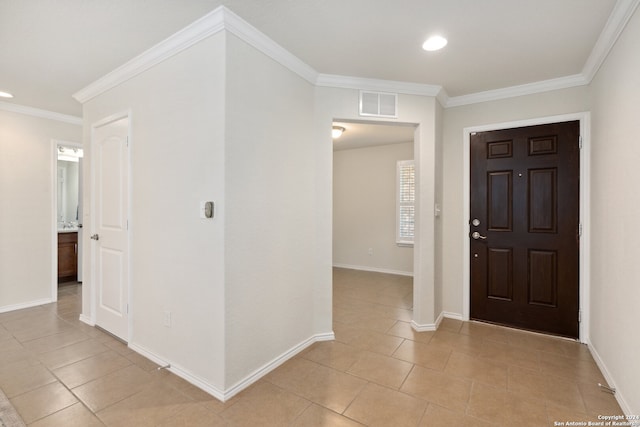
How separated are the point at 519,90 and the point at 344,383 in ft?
10.8

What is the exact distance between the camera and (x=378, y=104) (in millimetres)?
3107


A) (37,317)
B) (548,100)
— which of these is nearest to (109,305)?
(37,317)

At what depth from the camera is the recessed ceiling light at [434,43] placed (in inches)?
90.0

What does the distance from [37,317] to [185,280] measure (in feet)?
8.91

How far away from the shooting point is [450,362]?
2574mm

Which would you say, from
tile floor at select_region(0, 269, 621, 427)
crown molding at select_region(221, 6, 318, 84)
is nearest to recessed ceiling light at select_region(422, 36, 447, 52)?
crown molding at select_region(221, 6, 318, 84)

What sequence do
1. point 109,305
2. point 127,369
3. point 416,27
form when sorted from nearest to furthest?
point 416,27
point 127,369
point 109,305

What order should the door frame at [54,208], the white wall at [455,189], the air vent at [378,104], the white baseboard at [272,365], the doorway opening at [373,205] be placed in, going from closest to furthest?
the white baseboard at [272,365]
the air vent at [378,104]
the white wall at [455,189]
the door frame at [54,208]
the doorway opening at [373,205]

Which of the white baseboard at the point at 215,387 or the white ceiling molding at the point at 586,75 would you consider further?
the white baseboard at the point at 215,387

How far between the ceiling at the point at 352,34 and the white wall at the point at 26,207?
1.10 meters

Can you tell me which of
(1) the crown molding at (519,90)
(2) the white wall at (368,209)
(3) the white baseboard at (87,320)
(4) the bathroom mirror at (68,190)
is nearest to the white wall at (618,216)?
(1) the crown molding at (519,90)

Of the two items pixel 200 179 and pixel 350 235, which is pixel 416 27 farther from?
pixel 350 235

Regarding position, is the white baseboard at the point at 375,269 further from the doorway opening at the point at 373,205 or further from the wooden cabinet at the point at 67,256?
the wooden cabinet at the point at 67,256

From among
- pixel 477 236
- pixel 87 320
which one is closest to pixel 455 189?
pixel 477 236
